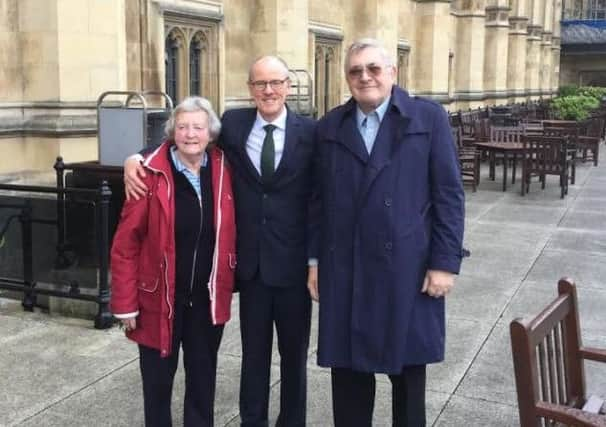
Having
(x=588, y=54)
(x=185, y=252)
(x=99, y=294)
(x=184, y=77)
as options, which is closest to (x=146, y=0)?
(x=184, y=77)

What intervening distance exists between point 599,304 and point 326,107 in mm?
10398

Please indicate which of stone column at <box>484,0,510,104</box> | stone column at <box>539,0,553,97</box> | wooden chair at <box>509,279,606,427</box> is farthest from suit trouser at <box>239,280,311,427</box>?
stone column at <box>539,0,553,97</box>

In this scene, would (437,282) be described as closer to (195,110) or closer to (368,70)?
(368,70)

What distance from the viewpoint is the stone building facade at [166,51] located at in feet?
24.3

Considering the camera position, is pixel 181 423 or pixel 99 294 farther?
pixel 99 294

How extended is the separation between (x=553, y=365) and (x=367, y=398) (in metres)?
0.89

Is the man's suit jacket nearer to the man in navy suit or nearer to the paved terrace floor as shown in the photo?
the man in navy suit

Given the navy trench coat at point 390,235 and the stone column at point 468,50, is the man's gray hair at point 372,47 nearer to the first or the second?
the navy trench coat at point 390,235

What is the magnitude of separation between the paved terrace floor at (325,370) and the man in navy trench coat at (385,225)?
1.07 meters

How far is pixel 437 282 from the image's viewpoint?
3006 millimetres

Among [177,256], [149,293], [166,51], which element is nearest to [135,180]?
[177,256]

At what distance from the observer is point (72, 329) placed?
535cm

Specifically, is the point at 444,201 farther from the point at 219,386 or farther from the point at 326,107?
the point at 326,107

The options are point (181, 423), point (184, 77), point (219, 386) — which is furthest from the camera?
point (184, 77)
